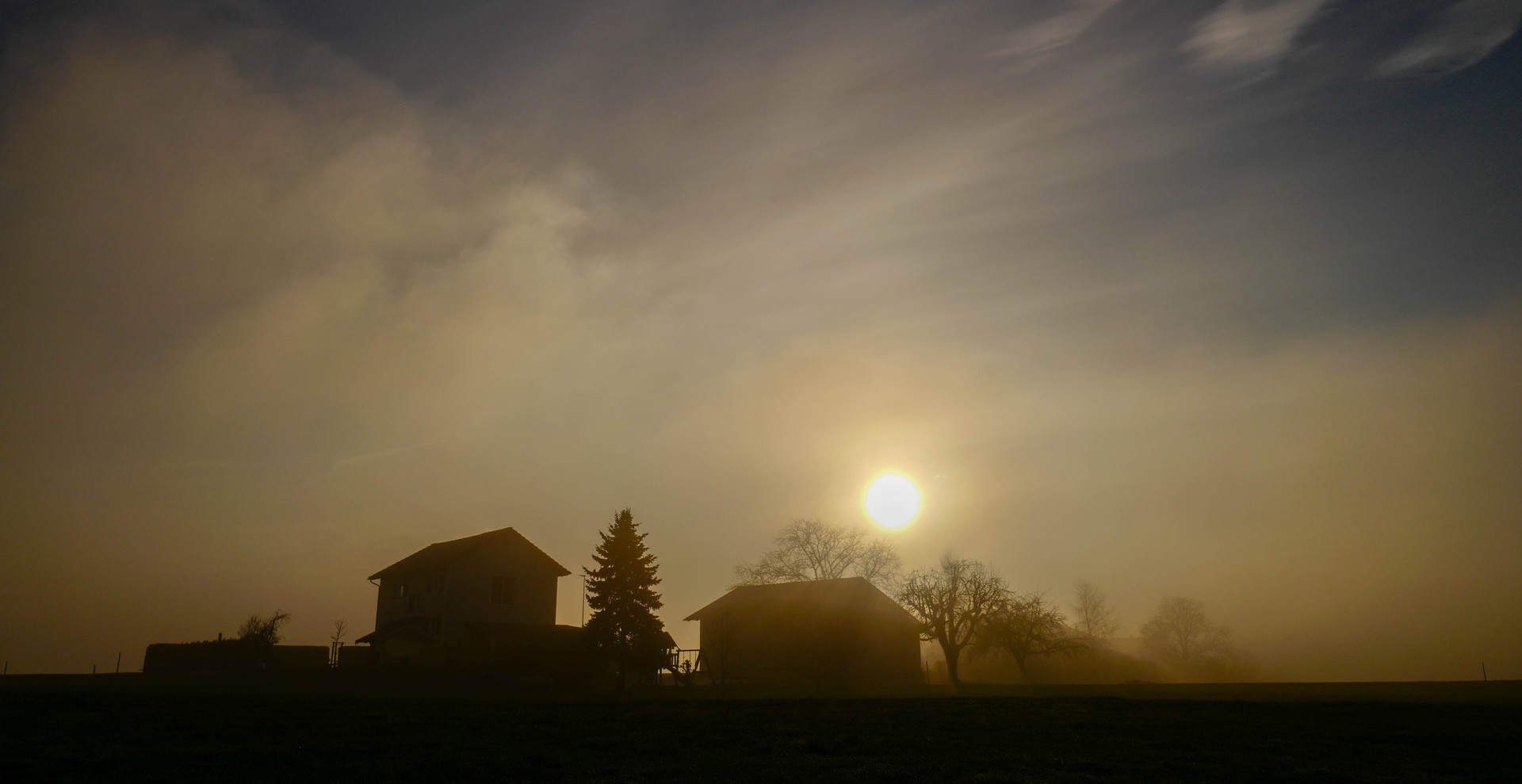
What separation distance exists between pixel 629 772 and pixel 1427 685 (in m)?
45.1

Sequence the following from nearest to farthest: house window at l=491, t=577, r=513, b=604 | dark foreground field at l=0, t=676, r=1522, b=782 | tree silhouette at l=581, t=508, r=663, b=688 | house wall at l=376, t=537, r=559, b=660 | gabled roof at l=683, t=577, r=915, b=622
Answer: dark foreground field at l=0, t=676, r=1522, b=782 → tree silhouette at l=581, t=508, r=663, b=688 → house wall at l=376, t=537, r=559, b=660 → house window at l=491, t=577, r=513, b=604 → gabled roof at l=683, t=577, r=915, b=622

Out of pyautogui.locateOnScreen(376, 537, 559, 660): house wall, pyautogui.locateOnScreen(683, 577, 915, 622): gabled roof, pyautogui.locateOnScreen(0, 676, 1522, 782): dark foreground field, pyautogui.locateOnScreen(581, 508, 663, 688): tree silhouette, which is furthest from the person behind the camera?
pyautogui.locateOnScreen(683, 577, 915, 622): gabled roof

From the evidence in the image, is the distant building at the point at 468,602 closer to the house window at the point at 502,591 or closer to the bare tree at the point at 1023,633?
the house window at the point at 502,591

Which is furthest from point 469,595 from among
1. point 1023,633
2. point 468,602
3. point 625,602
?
point 1023,633

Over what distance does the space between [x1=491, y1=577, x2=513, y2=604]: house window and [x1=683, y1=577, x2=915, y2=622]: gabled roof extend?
51.1ft

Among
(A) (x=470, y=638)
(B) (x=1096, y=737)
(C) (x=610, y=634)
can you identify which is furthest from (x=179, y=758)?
(A) (x=470, y=638)

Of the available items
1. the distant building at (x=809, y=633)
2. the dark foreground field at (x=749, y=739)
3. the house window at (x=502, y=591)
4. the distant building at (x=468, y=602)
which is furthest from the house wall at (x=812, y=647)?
the dark foreground field at (x=749, y=739)

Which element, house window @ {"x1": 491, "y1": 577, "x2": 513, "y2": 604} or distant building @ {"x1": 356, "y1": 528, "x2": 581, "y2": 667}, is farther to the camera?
house window @ {"x1": 491, "y1": 577, "x2": 513, "y2": 604}

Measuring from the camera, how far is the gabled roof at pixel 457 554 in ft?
195

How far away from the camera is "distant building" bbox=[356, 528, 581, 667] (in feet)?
185

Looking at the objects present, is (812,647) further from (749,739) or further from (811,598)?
(749,739)

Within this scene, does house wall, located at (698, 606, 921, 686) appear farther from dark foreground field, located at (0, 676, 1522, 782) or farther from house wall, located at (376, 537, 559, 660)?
dark foreground field, located at (0, 676, 1522, 782)

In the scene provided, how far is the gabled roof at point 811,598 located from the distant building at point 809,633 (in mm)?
63

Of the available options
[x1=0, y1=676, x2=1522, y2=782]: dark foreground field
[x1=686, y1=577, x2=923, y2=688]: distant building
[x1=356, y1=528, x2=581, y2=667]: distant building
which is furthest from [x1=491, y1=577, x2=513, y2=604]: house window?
[x1=0, y1=676, x2=1522, y2=782]: dark foreground field
